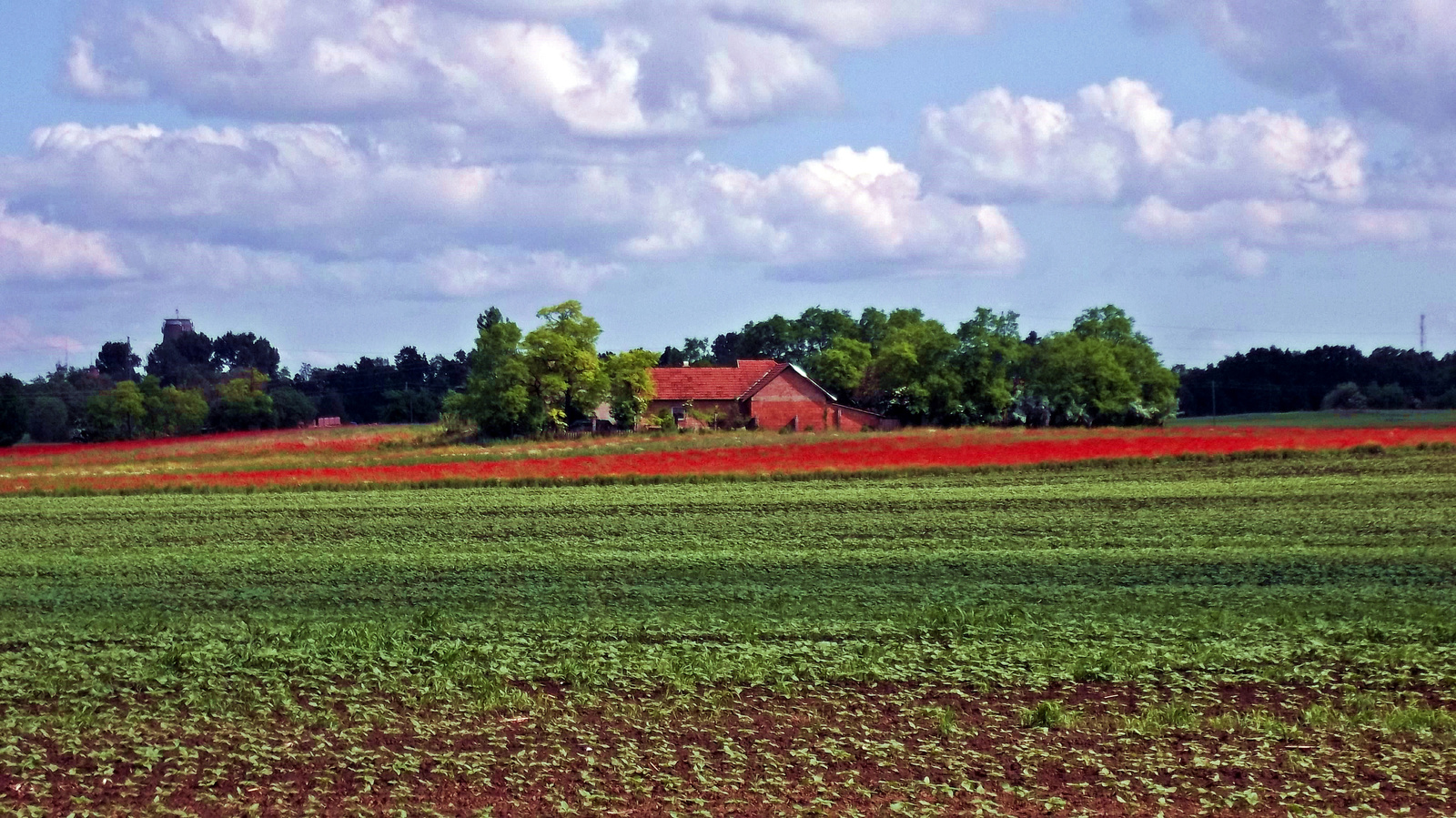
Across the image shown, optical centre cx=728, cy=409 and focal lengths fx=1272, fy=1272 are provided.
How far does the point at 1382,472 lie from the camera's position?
4025cm

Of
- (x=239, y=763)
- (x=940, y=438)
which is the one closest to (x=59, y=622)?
(x=239, y=763)

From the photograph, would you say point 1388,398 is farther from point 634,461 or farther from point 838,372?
point 634,461

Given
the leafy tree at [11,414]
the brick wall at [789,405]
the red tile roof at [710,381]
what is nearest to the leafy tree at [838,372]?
the red tile roof at [710,381]

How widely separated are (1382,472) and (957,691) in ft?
105

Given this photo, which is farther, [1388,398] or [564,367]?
[1388,398]

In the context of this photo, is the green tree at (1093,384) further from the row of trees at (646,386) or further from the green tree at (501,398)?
the green tree at (501,398)

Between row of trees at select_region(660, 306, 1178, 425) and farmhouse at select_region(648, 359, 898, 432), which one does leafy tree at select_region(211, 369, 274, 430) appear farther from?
row of trees at select_region(660, 306, 1178, 425)

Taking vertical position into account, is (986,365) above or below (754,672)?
above

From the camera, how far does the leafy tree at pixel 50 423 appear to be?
110m

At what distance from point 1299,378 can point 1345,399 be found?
18463 millimetres

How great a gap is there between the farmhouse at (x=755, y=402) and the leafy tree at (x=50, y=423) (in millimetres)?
54093

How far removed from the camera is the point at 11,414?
9300cm

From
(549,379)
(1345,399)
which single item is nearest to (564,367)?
(549,379)

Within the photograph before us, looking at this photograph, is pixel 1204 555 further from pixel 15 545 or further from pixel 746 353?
pixel 746 353
